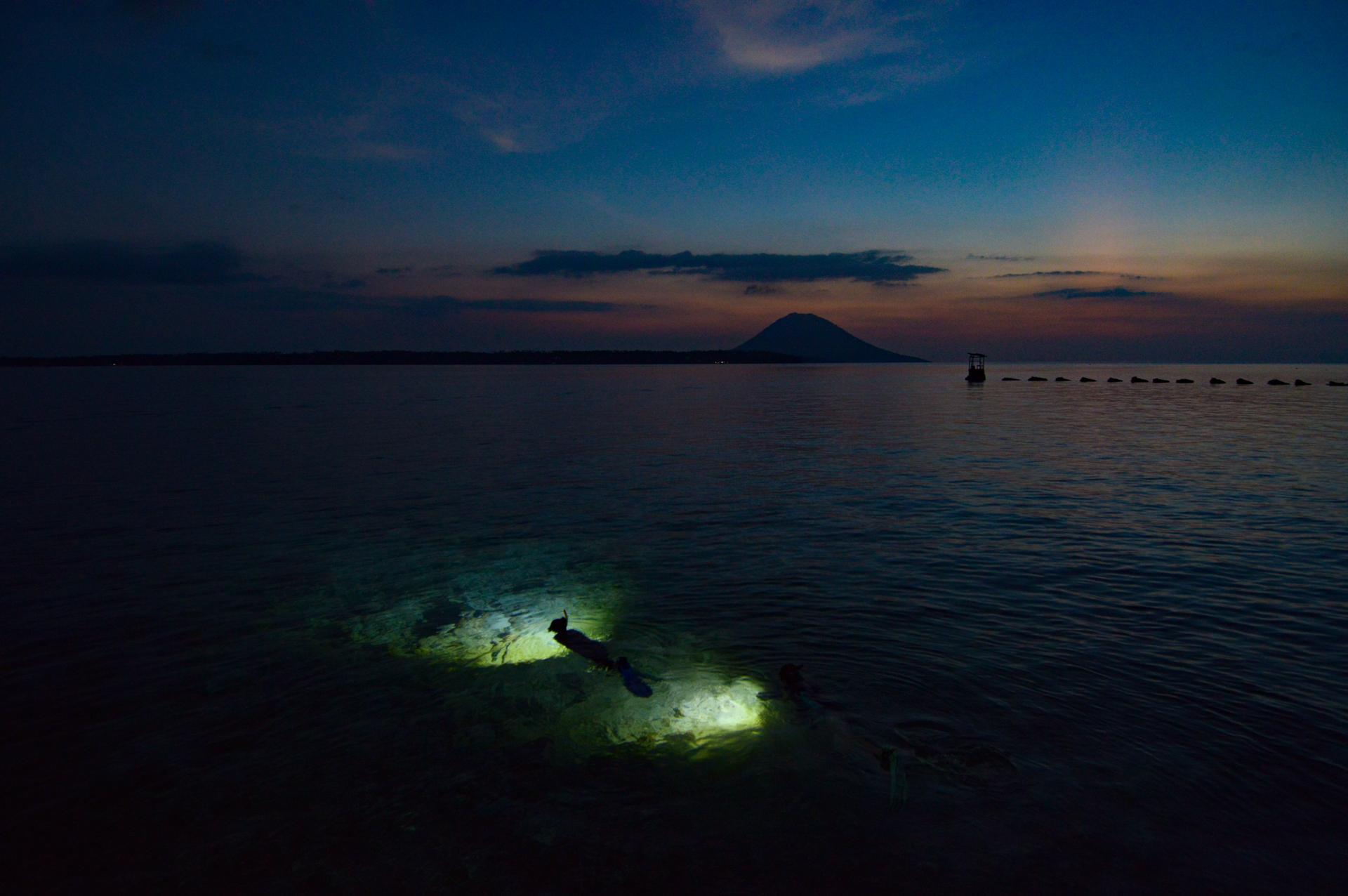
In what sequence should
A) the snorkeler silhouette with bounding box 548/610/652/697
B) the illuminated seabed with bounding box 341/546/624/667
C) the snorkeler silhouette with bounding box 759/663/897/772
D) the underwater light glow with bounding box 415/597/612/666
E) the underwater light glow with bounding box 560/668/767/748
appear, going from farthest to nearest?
the illuminated seabed with bounding box 341/546/624/667 → the underwater light glow with bounding box 415/597/612/666 → the snorkeler silhouette with bounding box 548/610/652/697 → the underwater light glow with bounding box 560/668/767/748 → the snorkeler silhouette with bounding box 759/663/897/772

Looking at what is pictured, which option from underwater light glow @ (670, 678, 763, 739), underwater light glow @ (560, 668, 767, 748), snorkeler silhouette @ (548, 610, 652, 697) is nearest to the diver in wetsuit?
snorkeler silhouette @ (548, 610, 652, 697)

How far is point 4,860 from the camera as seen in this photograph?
8625 mm

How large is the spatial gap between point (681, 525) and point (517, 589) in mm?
8539

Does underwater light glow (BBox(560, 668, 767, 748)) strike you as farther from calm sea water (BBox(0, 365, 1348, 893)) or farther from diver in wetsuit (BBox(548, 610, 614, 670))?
diver in wetsuit (BBox(548, 610, 614, 670))

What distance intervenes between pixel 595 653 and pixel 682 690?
7.38ft

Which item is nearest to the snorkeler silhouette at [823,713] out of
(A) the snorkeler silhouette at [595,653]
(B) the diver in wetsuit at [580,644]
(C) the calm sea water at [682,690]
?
(C) the calm sea water at [682,690]

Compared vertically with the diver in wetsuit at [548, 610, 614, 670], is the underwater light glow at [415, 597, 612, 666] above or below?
below

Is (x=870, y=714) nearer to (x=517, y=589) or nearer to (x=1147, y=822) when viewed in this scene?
(x=1147, y=822)

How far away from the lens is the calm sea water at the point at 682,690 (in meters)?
8.78

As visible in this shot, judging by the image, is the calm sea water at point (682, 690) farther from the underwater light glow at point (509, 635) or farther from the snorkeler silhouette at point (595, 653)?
the snorkeler silhouette at point (595, 653)

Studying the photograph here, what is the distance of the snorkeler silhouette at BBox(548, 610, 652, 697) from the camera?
516 inches

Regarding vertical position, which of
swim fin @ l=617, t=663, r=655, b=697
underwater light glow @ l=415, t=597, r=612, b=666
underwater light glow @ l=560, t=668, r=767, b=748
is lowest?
underwater light glow @ l=415, t=597, r=612, b=666

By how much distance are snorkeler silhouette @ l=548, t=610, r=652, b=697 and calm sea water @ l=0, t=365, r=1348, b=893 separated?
27 centimetres

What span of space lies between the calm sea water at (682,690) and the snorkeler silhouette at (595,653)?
0.89 ft
